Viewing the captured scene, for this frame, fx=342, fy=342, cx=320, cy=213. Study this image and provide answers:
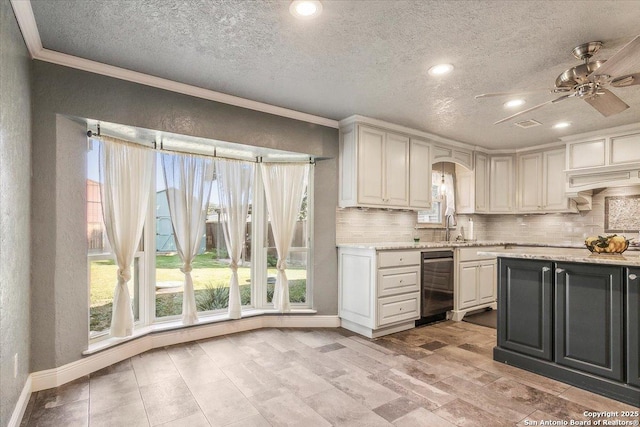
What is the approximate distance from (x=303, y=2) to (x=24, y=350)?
289 centimetres

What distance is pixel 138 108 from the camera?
2947 millimetres

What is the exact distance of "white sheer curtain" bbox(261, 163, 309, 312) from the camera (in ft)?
13.3

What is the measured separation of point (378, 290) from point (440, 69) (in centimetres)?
227

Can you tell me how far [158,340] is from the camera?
336 centimetres

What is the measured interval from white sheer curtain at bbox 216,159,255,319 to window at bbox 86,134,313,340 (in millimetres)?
94

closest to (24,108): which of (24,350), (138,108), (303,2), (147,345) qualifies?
(138,108)

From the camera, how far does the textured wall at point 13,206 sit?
6.01 feet

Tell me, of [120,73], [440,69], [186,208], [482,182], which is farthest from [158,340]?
[482,182]

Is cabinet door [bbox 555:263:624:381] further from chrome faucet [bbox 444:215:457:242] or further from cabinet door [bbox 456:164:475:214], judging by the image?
cabinet door [bbox 456:164:475:214]

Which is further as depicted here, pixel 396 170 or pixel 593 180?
pixel 593 180

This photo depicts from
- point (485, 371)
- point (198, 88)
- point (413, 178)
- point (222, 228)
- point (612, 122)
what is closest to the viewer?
point (485, 371)

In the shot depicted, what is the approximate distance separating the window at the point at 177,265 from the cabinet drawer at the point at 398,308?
93 cm

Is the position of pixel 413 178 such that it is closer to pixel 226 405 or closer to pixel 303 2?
pixel 303 2

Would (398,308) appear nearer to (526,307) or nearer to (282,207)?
(526,307)
